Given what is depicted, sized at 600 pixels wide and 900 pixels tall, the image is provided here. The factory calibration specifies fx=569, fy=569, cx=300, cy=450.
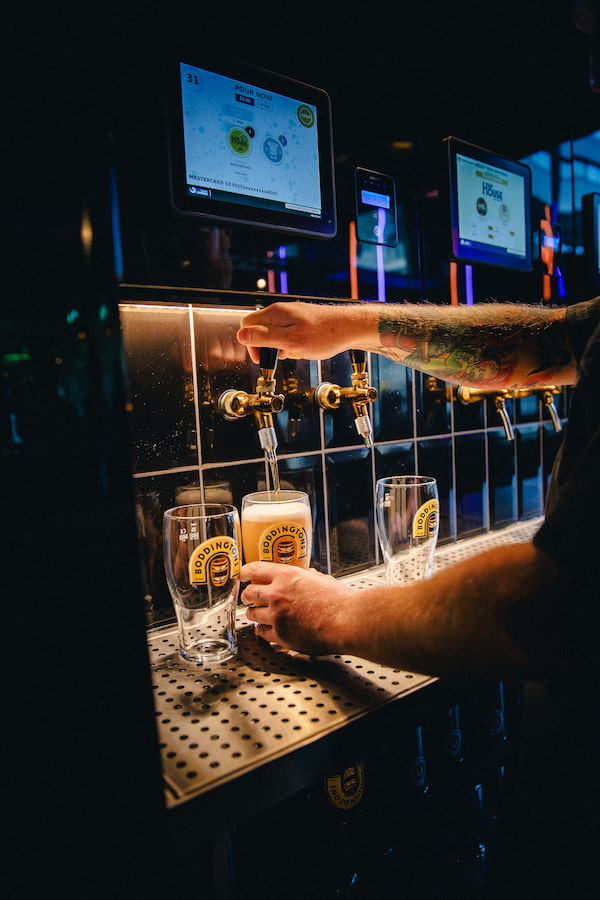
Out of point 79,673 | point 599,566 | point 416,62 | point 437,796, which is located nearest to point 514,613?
point 599,566

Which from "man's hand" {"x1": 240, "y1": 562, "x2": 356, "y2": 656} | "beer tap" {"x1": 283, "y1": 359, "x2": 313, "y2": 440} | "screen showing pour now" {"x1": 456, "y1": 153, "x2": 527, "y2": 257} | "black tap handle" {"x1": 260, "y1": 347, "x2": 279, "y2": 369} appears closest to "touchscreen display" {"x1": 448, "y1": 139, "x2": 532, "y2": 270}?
"screen showing pour now" {"x1": 456, "y1": 153, "x2": 527, "y2": 257}

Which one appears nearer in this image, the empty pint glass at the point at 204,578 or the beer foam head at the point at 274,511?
the empty pint glass at the point at 204,578

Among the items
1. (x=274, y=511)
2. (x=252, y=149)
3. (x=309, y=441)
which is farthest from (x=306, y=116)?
(x=274, y=511)

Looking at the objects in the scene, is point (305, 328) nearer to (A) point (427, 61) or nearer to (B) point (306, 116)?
(B) point (306, 116)

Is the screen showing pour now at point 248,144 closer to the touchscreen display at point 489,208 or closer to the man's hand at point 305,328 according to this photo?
the man's hand at point 305,328

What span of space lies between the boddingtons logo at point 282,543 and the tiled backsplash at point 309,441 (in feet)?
0.78

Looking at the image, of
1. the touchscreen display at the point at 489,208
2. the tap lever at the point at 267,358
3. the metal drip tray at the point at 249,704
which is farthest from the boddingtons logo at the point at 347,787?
the touchscreen display at the point at 489,208

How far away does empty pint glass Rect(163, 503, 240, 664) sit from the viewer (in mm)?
885

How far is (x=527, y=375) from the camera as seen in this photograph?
1300 mm

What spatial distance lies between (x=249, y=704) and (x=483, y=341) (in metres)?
0.90

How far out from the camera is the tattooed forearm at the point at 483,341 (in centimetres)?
124

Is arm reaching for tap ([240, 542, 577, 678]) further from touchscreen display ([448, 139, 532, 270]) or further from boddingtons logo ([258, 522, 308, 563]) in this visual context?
touchscreen display ([448, 139, 532, 270])

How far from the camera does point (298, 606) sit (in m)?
0.85

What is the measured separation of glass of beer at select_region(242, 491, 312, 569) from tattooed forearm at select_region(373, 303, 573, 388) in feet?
1.43
